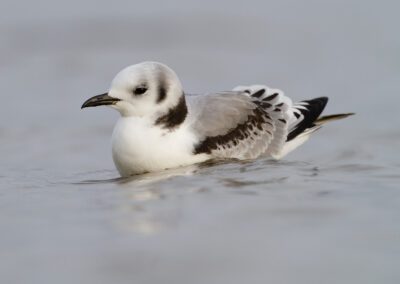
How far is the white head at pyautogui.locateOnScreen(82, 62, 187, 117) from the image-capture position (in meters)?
7.00


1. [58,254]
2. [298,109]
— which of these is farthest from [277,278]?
[298,109]

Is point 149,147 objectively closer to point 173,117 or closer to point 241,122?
point 173,117

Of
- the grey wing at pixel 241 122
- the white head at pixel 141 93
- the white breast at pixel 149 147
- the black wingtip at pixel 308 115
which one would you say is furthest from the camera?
the black wingtip at pixel 308 115

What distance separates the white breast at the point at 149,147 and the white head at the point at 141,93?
0.40 feet

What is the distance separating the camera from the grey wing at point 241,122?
730 cm

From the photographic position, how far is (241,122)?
7836 millimetres

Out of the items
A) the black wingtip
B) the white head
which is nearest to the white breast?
the white head

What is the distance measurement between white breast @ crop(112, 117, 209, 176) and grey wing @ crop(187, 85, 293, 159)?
138 millimetres

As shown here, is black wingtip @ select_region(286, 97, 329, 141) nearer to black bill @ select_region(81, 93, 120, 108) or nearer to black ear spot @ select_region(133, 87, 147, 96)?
black ear spot @ select_region(133, 87, 147, 96)

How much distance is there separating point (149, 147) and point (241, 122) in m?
1.30

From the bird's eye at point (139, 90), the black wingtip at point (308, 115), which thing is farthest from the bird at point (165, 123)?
the black wingtip at point (308, 115)

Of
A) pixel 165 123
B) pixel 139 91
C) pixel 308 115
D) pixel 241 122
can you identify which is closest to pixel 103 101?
pixel 139 91

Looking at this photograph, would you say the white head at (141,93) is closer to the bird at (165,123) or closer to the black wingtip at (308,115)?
the bird at (165,123)

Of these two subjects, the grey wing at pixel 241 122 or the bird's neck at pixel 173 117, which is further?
the grey wing at pixel 241 122
